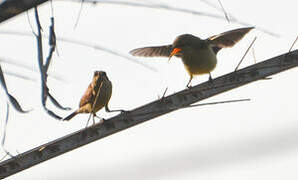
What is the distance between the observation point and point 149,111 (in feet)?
4.50

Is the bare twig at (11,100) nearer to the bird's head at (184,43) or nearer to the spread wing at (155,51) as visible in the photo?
the bird's head at (184,43)

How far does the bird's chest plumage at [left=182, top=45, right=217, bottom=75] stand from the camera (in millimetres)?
4289

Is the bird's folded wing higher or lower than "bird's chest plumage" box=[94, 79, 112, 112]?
higher

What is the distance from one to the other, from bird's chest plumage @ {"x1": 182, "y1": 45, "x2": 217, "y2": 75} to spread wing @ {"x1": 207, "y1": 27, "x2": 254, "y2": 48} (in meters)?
0.14

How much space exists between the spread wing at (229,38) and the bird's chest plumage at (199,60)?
0.14 meters

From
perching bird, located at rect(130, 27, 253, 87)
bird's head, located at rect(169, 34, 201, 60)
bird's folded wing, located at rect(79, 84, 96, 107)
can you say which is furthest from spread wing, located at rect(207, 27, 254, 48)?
bird's folded wing, located at rect(79, 84, 96, 107)

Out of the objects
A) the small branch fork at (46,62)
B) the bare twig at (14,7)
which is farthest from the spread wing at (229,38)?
the bare twig at (14,7)

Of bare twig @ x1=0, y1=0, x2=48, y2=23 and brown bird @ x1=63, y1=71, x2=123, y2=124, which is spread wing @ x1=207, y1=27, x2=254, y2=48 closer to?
brown bird @ x1=63, y1=71, x2=123, y2=124

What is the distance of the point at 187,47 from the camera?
15.0 ft

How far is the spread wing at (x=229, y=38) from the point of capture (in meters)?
3.73

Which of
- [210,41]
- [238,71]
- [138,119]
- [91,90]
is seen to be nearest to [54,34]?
[138,119]

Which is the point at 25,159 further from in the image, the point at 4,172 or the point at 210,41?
the point at 210,41

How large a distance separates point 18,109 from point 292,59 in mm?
793

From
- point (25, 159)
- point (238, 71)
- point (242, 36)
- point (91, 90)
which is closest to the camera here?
point (25, 159)
